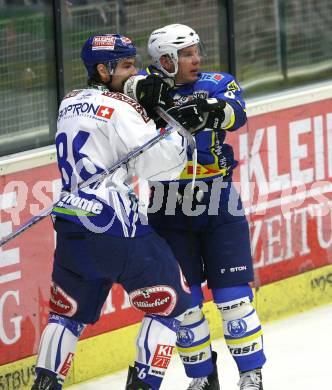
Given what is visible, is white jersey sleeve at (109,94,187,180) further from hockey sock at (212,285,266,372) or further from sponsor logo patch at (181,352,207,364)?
sponsor logo patch at (181,352,207,364)

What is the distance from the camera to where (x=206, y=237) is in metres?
5.40

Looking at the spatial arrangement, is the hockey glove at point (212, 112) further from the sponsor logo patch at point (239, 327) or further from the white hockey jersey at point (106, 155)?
the sponsor logo patch at point (239, 327)

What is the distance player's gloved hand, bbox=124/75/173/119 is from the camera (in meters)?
4.90

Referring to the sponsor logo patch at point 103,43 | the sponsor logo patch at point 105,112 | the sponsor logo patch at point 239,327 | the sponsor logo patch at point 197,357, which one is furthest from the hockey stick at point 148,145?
the sponsor logo patch at point 197,357

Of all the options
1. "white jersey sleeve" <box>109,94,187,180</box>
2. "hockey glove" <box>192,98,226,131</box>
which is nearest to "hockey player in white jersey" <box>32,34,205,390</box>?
"white jersey sleeve" <box>109,94,187,180</box>

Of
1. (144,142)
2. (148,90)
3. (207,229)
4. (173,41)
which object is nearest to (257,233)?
(207,229)

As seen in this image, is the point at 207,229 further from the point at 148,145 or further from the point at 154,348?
the point at 148,145

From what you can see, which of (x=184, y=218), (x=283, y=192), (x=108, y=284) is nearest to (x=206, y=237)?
(x=184, y=218)

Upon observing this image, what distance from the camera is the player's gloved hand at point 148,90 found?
16.1 feet

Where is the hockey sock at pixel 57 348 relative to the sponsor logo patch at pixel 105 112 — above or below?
below

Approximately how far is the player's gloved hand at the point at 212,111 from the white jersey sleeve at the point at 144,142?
0.54ft

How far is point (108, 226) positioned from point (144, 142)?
33 cm

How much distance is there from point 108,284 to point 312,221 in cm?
218

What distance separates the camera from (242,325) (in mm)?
5375
